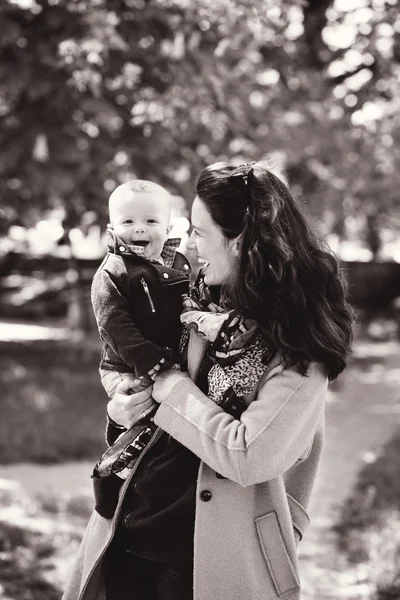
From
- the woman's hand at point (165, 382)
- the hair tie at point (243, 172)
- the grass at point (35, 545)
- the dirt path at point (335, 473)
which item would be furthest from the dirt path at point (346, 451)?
the hair tie at point (243, 172)

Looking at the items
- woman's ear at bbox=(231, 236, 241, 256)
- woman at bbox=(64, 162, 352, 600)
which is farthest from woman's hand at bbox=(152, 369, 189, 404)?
woman's ear at bbox=(231, 236, 241, 256)

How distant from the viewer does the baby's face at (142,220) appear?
6.77 ft

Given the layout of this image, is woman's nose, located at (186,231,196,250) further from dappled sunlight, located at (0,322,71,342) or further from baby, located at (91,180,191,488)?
dappled sunlight, located at (0,322,71,342)

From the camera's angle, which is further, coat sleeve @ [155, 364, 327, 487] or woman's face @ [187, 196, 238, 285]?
woman's face @ [187, 196, 238, 285]

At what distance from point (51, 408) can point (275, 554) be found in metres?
5.98

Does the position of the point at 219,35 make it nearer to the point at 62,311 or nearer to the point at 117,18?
the point at 117,18

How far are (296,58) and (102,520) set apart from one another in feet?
19.5

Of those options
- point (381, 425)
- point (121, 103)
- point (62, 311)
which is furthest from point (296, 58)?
point (62, 311)

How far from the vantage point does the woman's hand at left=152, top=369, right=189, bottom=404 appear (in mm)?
1849

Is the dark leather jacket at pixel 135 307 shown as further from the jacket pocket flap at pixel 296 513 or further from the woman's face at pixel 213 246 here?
the jacket pocket flap at pixel 296 513

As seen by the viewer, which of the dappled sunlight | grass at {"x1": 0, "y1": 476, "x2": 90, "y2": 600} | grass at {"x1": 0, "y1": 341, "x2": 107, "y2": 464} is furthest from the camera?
the dappled sunlight

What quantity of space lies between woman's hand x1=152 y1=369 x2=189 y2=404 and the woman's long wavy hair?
22 cm

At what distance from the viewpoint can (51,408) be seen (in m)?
7.57

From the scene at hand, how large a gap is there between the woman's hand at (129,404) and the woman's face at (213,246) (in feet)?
1.13
